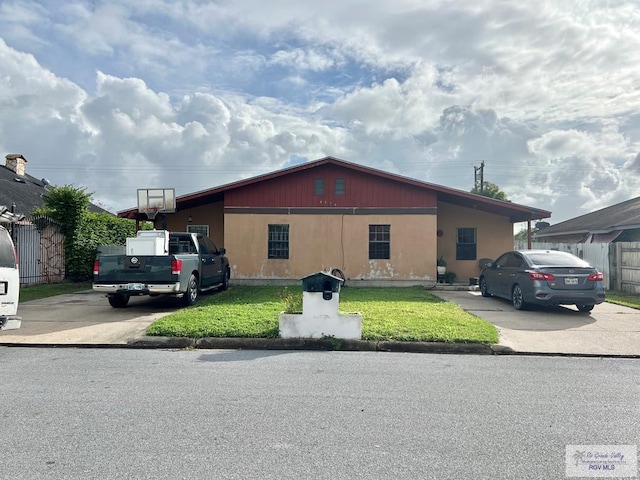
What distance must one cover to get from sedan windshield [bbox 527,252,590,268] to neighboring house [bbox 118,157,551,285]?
482cm

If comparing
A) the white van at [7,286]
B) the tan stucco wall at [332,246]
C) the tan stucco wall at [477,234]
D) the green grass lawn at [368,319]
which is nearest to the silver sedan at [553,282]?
the green grass lawn at [368,319]

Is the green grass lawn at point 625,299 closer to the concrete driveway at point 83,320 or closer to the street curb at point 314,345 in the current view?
the street curb at point 314,345

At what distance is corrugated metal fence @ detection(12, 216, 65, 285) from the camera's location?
54.3 feet

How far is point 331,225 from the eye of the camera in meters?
16.6

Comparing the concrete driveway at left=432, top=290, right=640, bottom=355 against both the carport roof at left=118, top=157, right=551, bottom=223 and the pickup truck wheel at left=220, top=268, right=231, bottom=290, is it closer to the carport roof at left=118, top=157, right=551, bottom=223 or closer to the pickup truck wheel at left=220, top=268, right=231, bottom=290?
the carport roof at left=118, top=157, right=551, bottom=223

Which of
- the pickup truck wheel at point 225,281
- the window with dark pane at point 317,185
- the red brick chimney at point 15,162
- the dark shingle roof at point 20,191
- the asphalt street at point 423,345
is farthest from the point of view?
the red brick chimney at point 15,162

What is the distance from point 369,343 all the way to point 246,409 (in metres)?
3.33

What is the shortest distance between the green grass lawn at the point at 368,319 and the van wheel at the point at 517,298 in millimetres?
1501

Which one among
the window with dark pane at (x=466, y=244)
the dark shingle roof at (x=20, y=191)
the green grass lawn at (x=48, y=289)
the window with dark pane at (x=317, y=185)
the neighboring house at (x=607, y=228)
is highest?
the dark shingle roof at (x=20, y=191)

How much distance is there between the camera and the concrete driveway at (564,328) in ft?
25.0

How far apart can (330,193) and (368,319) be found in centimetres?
813

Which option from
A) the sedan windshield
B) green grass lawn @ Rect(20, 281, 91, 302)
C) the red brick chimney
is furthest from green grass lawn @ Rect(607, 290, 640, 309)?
the red brick chimney

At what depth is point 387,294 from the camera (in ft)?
44.7

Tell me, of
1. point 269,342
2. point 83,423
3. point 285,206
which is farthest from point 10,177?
point 83,423
